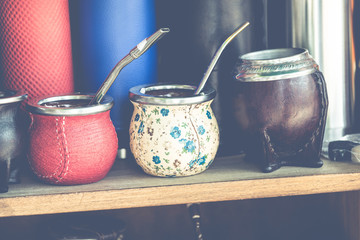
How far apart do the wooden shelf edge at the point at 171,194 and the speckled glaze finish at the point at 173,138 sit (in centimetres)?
3

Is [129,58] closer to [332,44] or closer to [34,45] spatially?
[34,45]

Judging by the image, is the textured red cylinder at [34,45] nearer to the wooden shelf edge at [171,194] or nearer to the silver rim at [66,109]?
the silver rim at [66,109]

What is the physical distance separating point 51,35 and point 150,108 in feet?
0.67

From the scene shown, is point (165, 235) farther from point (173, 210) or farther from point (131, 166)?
point (131, 166)

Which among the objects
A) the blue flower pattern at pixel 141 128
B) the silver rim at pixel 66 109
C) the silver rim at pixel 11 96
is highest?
the silver rim at pixel 11 96

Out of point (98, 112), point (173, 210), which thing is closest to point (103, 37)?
point (98, 112)

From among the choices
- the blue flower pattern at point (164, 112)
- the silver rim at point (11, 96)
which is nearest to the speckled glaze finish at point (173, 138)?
the blue flower pattern at point (164, 112)

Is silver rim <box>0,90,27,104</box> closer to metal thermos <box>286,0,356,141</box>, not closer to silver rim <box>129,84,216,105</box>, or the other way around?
silver rim <box>129,84,216,105</box>

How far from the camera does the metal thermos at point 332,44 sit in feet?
2.28

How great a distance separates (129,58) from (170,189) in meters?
0.19

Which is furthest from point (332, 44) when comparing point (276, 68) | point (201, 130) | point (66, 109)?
point (66, 109)

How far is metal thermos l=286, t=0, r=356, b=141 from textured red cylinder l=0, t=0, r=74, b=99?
1.24 ft

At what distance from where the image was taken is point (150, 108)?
616 mm

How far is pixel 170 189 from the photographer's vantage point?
610mm
